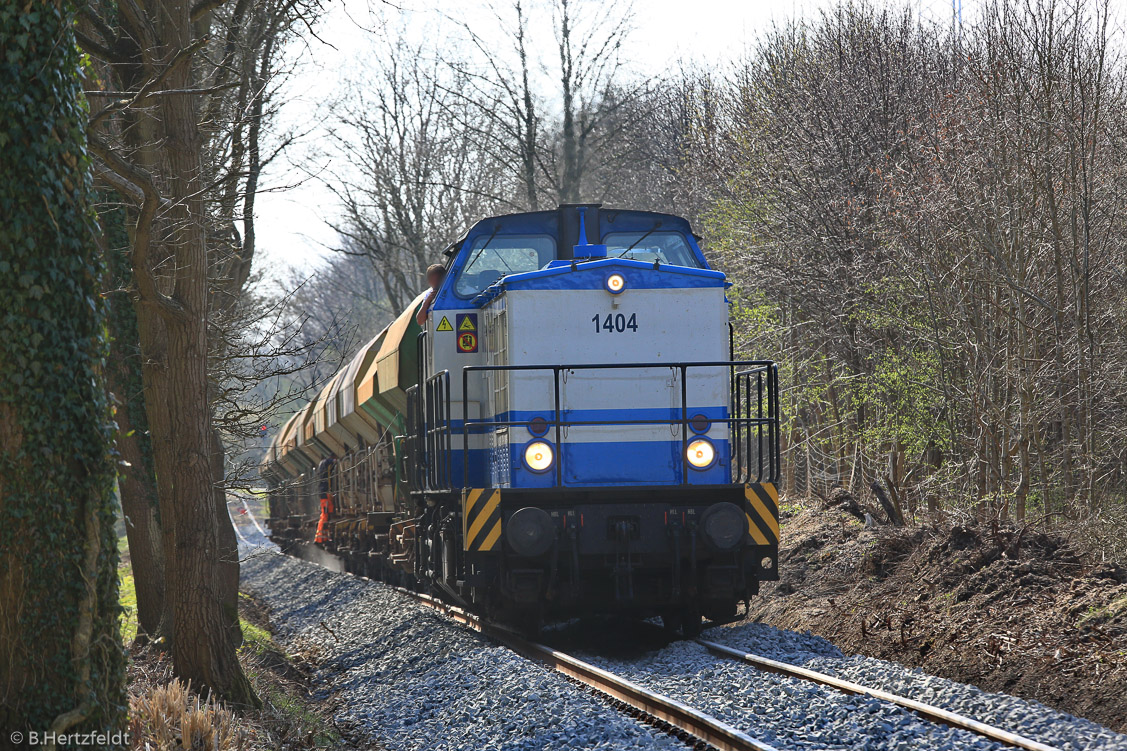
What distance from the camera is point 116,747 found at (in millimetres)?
4727

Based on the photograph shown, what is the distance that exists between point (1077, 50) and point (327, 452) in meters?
14.7

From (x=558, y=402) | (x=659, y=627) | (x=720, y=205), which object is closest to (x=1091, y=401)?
(x=659, y=627)

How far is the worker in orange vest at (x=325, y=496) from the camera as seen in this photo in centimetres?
1970

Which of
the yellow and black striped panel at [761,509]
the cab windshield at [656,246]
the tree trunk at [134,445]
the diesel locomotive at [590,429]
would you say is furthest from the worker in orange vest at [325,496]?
the yellow and black striped panel at [761,509]

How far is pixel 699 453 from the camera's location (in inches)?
344

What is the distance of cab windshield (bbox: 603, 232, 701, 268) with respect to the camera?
387 inches

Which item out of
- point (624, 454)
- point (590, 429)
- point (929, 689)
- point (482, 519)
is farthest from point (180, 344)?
point (929, 689)

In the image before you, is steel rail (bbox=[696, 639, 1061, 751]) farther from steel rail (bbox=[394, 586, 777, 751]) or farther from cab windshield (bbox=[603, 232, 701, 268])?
cab windshield (bbox=[603, 232, 701, 268])

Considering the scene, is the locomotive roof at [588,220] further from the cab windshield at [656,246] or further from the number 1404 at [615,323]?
the number 1404 at [615,323]

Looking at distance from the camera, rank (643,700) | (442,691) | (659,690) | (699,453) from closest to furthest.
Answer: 1. (643,700)
2. (659,690)
3. (442,691)
4. (699,453)

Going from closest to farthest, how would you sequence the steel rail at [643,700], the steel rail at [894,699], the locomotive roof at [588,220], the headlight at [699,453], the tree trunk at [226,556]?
the steel rail at [894,699] < the steel rail at [643,700] < the headlight at [699,453] < the locomotive roof at [588,220] < the tree trunk at [226,556]

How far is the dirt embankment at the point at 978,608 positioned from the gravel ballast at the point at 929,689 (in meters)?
0.41

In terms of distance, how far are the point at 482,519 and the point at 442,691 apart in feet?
4.44

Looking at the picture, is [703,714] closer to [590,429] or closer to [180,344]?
[590,429]
